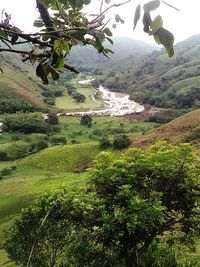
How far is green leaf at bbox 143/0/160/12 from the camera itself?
5.47 feet

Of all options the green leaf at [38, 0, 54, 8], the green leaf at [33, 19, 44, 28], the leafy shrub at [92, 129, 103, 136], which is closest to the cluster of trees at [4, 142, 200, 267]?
the green leaf at [33, 19, 44, 28]

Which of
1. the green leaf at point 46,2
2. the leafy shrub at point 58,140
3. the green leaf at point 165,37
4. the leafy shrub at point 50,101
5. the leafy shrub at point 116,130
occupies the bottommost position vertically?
the leafy shrub at point 116,130

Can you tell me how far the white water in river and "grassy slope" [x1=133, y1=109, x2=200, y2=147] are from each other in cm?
4634

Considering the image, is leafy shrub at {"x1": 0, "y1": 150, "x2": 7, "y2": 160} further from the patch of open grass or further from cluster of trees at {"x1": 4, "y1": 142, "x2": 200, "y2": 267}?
cluster of trees at {"x1": 4, "y1": 142, "x2": 200, "y2": 267}

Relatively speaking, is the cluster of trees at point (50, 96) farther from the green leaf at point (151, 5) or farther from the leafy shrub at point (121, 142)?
the green leaf at point (151, 5)

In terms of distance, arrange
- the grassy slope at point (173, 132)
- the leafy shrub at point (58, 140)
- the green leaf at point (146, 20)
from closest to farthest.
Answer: the green leaf at point (146, 20), the grassy slope at point (173, 132), the leafy shrub at point (58, 140)

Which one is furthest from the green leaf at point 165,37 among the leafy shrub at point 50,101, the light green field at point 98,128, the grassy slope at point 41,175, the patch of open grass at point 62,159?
the leafy shrub at point 50,101

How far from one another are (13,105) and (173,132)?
53505 mm

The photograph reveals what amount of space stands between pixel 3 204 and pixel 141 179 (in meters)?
27.8

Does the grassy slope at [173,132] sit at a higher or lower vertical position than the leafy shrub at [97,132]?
higher

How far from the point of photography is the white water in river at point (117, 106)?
115 m

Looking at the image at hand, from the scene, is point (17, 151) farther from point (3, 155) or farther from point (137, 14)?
point (137, 14)

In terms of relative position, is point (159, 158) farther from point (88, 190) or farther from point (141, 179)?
point (88, 190)

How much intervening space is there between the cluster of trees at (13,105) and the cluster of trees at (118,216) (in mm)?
90952
